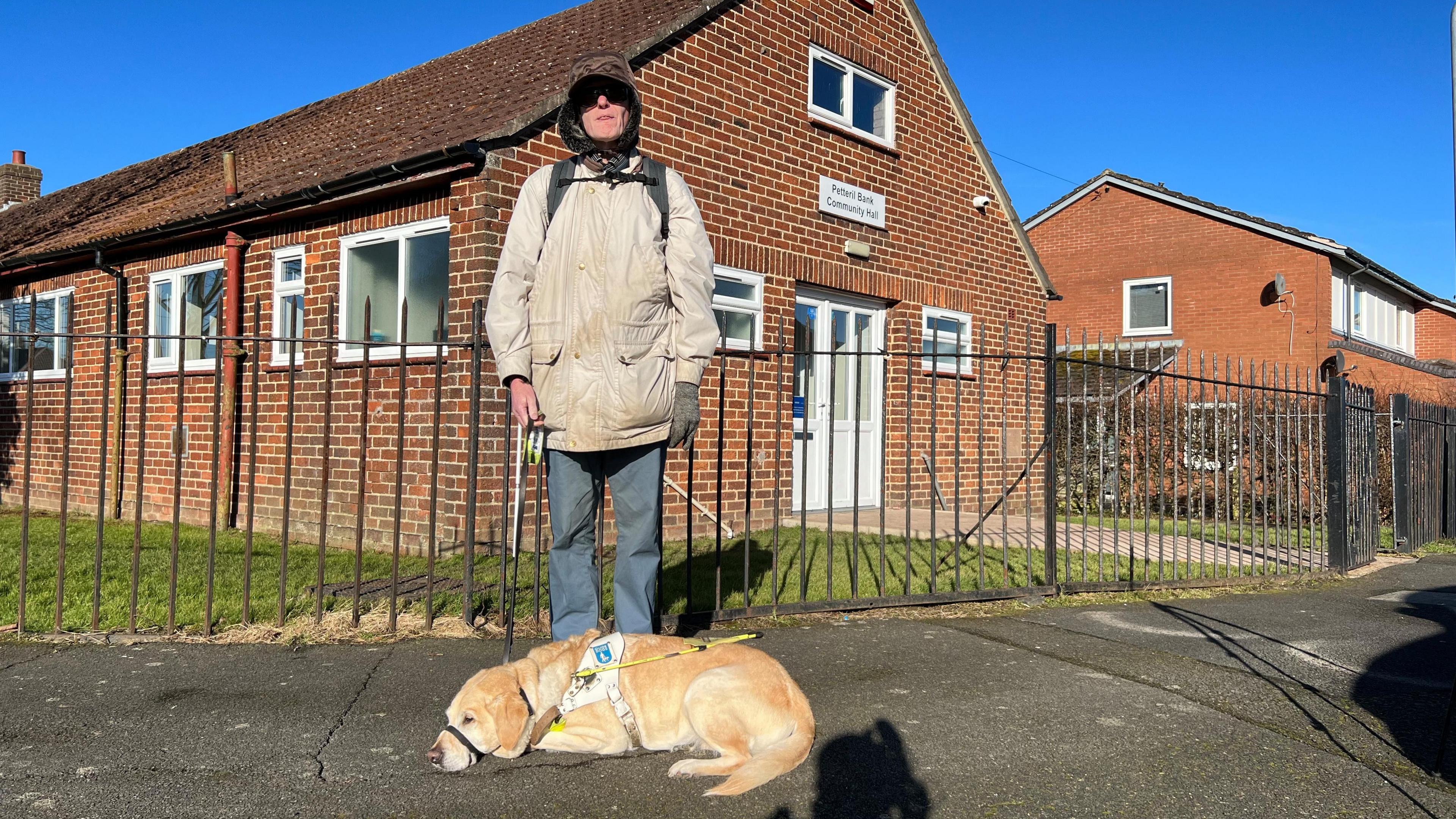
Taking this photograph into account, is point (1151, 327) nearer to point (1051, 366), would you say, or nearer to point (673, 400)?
point (1051, 366)

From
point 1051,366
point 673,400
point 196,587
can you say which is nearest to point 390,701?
point 673,400

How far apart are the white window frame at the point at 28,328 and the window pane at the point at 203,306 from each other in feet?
6.95

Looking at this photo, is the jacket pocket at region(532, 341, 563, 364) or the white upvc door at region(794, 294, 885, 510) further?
the white upvc door at region(794, 294, 885, 510)

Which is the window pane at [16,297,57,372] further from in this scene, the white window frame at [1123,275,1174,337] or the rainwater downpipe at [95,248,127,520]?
the white window frame at [1123,275,1174,337]

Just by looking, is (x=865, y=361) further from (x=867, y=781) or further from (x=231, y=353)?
(x=867, y=781)

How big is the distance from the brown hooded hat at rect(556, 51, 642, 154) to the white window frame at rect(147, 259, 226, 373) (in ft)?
24.8

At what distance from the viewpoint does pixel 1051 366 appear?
6.39 meters

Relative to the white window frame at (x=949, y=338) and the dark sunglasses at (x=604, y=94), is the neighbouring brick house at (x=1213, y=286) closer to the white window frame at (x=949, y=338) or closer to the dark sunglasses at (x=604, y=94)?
the white window frame at (x=949, y=338)

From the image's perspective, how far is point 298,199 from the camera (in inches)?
342

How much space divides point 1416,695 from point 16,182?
26.3 metres

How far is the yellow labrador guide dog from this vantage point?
296 centimetres

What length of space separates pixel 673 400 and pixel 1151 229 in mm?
23359

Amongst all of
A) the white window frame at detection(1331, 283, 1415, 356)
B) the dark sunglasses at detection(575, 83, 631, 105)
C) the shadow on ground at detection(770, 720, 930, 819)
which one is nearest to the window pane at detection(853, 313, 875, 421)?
the dark sunglasses at detection(575, 83, 631, 105)

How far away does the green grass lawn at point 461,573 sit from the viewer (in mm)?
5398
